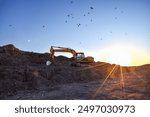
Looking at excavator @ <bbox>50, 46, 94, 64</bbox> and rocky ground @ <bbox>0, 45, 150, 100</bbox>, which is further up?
excavator @ <bbox>50, 46, 94, 64</bbox>

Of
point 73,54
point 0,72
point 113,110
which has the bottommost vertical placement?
point 113,110

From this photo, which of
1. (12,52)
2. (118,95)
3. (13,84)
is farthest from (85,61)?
(118,95)

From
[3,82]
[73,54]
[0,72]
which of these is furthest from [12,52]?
[3,82]

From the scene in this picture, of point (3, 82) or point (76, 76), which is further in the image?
point (76, 76)

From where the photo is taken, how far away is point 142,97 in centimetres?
1012

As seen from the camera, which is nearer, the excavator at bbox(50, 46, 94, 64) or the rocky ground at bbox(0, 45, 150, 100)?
the rocky ground at bbox(0, 45, 150, 100)

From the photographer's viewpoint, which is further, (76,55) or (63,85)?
(76,55)

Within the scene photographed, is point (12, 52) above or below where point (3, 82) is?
above

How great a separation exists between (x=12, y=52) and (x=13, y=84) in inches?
709

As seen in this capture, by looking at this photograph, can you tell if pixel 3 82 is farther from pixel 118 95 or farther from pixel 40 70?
pixel 118 95

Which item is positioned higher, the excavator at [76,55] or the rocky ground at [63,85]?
the excavator at [76,55]

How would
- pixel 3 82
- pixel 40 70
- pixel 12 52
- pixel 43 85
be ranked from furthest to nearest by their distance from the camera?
1. pixel 12 52
2. pixel 40 70
3. pixel 43 85
4. pixel 3 82

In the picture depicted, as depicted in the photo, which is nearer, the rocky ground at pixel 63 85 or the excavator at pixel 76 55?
the rocky ground at pixel 63 85

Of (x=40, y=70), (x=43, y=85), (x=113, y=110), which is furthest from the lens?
(x=40, y=70)
